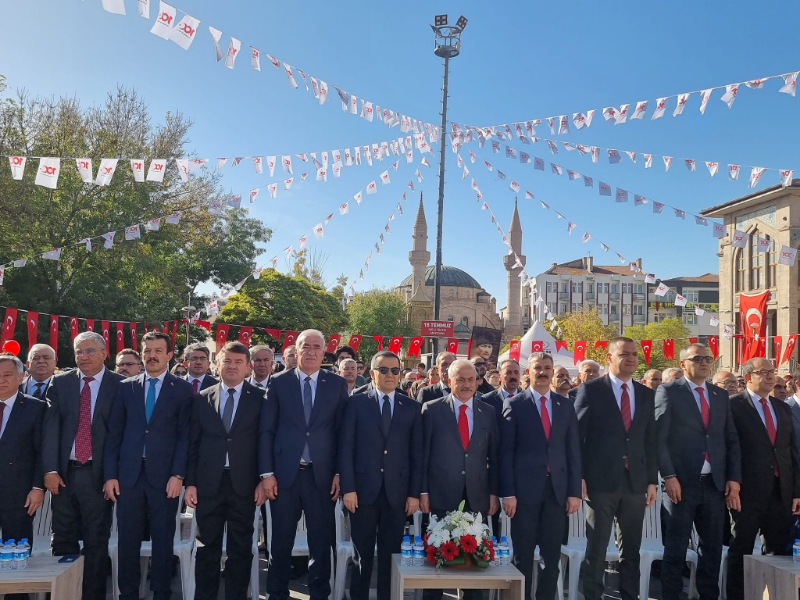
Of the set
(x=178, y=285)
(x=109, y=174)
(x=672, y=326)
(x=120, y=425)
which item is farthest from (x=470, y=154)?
(x=672, y=326)

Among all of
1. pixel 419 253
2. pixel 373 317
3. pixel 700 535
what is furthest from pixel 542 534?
pixel 419 253

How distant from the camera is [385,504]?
4.66 metres

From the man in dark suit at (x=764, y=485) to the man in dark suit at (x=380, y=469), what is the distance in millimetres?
2699

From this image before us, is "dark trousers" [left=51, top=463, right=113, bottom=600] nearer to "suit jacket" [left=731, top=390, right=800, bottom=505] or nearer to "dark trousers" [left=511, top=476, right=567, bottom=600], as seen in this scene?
"dark trousers" [left=511, top=476, right=567, bottom=600]

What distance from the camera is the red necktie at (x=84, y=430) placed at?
4.61 meters

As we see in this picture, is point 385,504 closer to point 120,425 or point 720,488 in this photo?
point 120,425

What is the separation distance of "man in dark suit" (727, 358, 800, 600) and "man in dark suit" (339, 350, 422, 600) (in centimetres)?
270

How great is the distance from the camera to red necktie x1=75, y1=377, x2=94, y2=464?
15.1 feet

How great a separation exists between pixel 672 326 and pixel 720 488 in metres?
54.9

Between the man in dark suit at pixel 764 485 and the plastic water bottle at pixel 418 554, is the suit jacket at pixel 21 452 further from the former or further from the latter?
the man in dark suit at pixel 764 485

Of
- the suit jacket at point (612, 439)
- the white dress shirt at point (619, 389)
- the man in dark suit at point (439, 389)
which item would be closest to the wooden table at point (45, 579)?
the man in dark suit at point (439, 389)

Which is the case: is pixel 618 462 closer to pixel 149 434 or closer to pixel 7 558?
pixel 149 434

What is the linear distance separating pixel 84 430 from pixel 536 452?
11.4 ft

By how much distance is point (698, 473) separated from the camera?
15.9 feet
